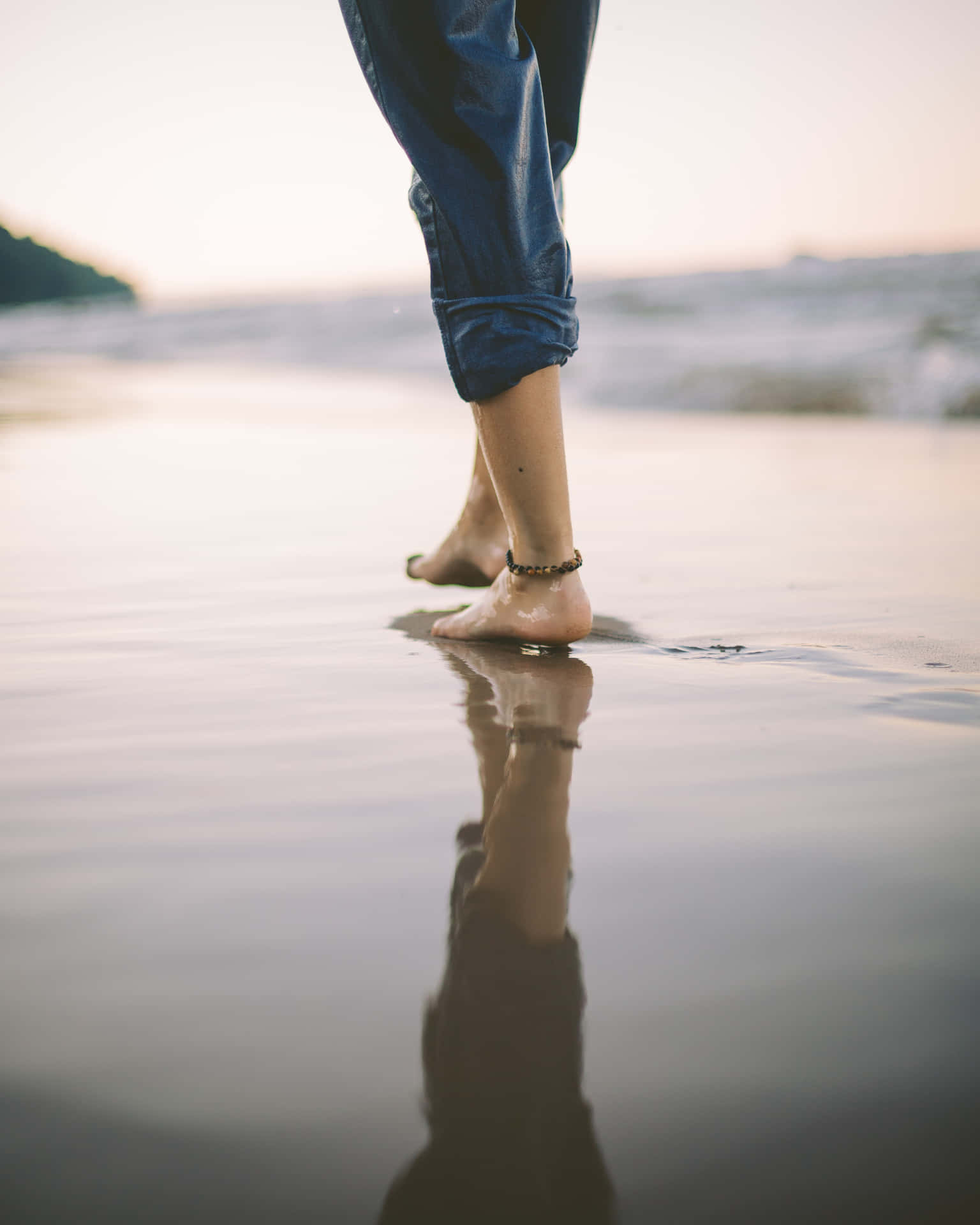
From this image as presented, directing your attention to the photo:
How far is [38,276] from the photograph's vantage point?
19.4 m

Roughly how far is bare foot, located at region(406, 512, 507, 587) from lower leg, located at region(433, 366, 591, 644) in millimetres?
232

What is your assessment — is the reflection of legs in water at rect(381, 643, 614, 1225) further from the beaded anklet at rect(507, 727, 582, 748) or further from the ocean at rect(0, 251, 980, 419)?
the ocean at rect(0, 251, 980, 419)

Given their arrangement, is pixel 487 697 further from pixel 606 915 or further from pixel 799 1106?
pixel 799 1106

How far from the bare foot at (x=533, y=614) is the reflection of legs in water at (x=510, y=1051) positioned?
445 millimetres

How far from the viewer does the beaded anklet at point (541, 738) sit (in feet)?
2.63

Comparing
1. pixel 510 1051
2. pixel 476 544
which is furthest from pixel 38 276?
pixel 510 1051

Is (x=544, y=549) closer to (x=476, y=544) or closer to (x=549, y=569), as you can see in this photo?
(x=549, y=569)

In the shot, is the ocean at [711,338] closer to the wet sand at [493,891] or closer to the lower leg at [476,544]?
the lower leg at [476,544]

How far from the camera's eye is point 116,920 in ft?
1.75

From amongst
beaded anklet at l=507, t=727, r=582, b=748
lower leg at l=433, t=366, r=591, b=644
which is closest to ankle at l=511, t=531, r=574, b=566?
lower leg at l=433, t=366, r=591, b=644

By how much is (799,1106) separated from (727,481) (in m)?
2.27

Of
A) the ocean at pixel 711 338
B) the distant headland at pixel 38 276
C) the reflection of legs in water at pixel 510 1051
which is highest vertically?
the distant headland at pixel 38 276

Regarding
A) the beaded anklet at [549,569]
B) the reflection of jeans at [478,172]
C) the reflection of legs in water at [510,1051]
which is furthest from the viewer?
the beaded anklet at [549,569]

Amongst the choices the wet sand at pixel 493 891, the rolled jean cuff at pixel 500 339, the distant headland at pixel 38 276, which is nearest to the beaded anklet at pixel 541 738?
the wet sand at pixel 493 891
